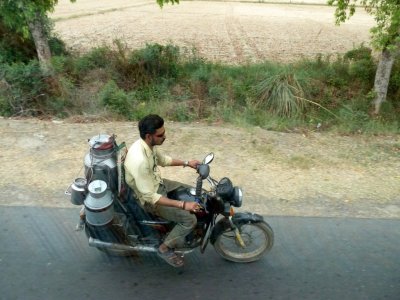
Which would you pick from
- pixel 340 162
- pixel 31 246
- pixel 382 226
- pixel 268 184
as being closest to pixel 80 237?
pixel 31 246

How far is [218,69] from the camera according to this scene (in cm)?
1304

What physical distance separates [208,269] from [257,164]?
268 centimetres

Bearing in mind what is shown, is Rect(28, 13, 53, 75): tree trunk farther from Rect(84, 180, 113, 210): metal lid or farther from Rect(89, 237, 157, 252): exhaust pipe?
Rect(84, 180, 113, 210): metal lid

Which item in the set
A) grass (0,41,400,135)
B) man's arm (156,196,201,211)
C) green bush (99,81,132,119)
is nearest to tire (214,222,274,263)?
man's arm (156,196,201,211)

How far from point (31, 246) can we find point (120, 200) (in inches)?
49.1

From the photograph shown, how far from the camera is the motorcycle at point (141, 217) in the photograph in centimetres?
348

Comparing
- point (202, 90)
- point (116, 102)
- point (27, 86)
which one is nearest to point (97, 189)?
point (116, 102)

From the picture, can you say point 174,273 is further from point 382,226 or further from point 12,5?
point 12,5

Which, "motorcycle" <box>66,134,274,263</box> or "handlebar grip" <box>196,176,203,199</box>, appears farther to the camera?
"handlebar grip" <box>196,176,203,199</box>

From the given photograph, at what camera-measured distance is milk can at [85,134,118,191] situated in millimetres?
3471

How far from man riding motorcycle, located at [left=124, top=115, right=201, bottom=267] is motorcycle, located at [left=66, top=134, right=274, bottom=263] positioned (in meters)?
0.09

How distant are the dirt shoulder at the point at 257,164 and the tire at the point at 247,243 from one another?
2.75 feet

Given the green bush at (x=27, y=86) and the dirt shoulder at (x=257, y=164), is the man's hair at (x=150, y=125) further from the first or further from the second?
the green bush at (x=27, y=86)

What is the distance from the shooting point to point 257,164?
6.33 m
